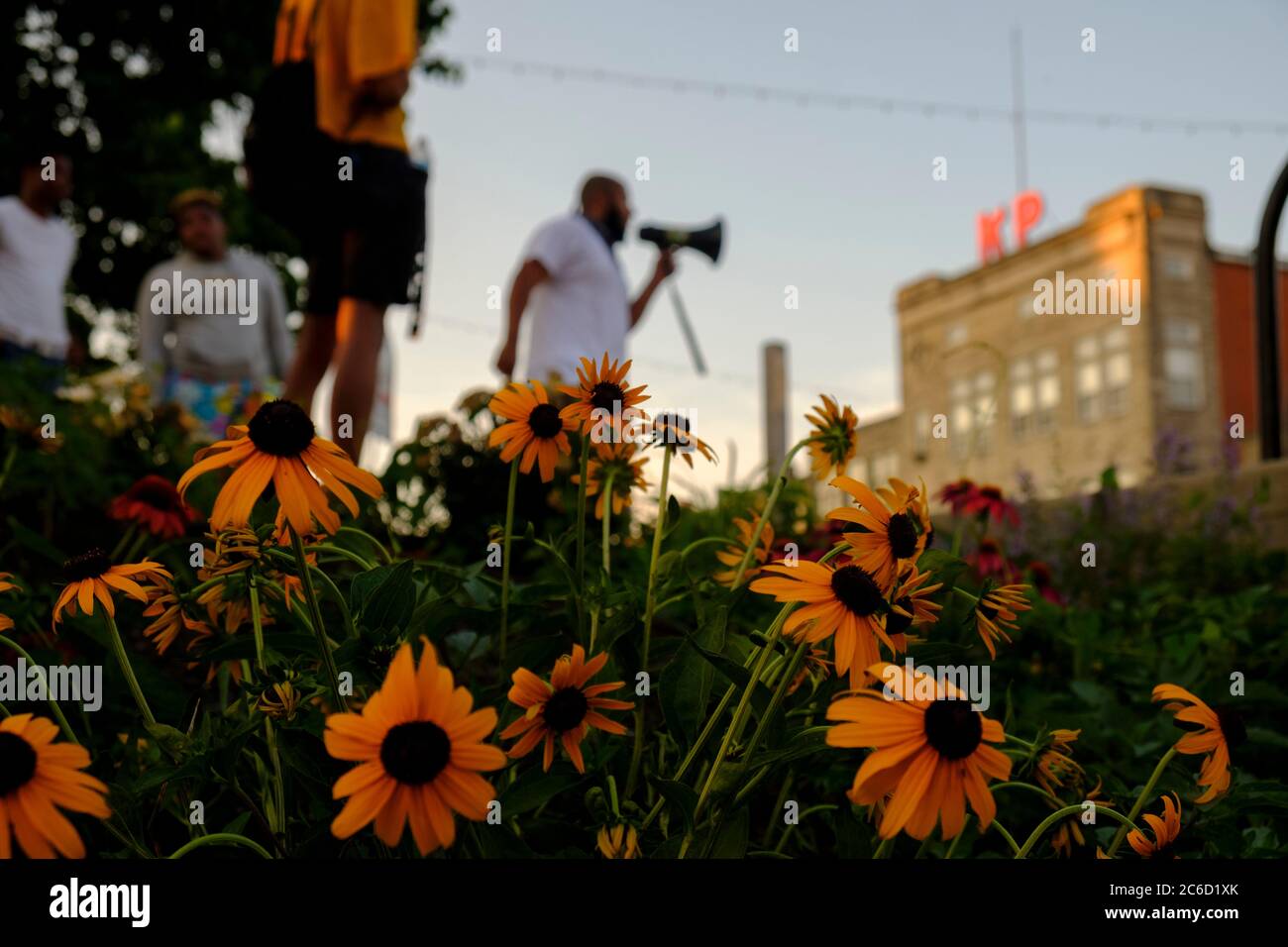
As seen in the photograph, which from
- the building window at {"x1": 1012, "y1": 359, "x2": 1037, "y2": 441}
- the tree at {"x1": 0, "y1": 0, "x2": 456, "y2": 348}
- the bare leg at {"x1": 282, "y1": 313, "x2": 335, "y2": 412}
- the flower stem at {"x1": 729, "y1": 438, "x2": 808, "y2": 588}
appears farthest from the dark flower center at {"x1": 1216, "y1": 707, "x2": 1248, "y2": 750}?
the building window at {"x1": 1012, "y1": 359, "x2": 1037, "y2": 441}

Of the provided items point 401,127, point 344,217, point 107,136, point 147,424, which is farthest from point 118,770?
point 107,136

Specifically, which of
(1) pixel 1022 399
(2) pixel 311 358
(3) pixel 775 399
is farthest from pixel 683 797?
(1) pixel 1022 399

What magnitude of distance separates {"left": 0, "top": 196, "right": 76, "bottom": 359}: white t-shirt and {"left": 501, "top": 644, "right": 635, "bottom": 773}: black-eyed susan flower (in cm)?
518

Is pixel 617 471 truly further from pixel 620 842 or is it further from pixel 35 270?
pixel 35 270

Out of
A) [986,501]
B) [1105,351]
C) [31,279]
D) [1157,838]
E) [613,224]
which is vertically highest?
[1105,351]

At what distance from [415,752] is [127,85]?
12.9m

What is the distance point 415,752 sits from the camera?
0.72 meters

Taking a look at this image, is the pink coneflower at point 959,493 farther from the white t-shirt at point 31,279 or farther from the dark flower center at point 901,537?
the white t-shirt at point 31,279

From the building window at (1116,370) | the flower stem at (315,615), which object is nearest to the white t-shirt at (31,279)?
the flower stem at (315,615)

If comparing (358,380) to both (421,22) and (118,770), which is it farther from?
(421,22)

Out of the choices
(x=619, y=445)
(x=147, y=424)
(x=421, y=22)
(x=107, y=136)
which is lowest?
(x=619, y=445)

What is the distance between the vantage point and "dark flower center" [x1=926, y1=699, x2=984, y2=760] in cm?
77
